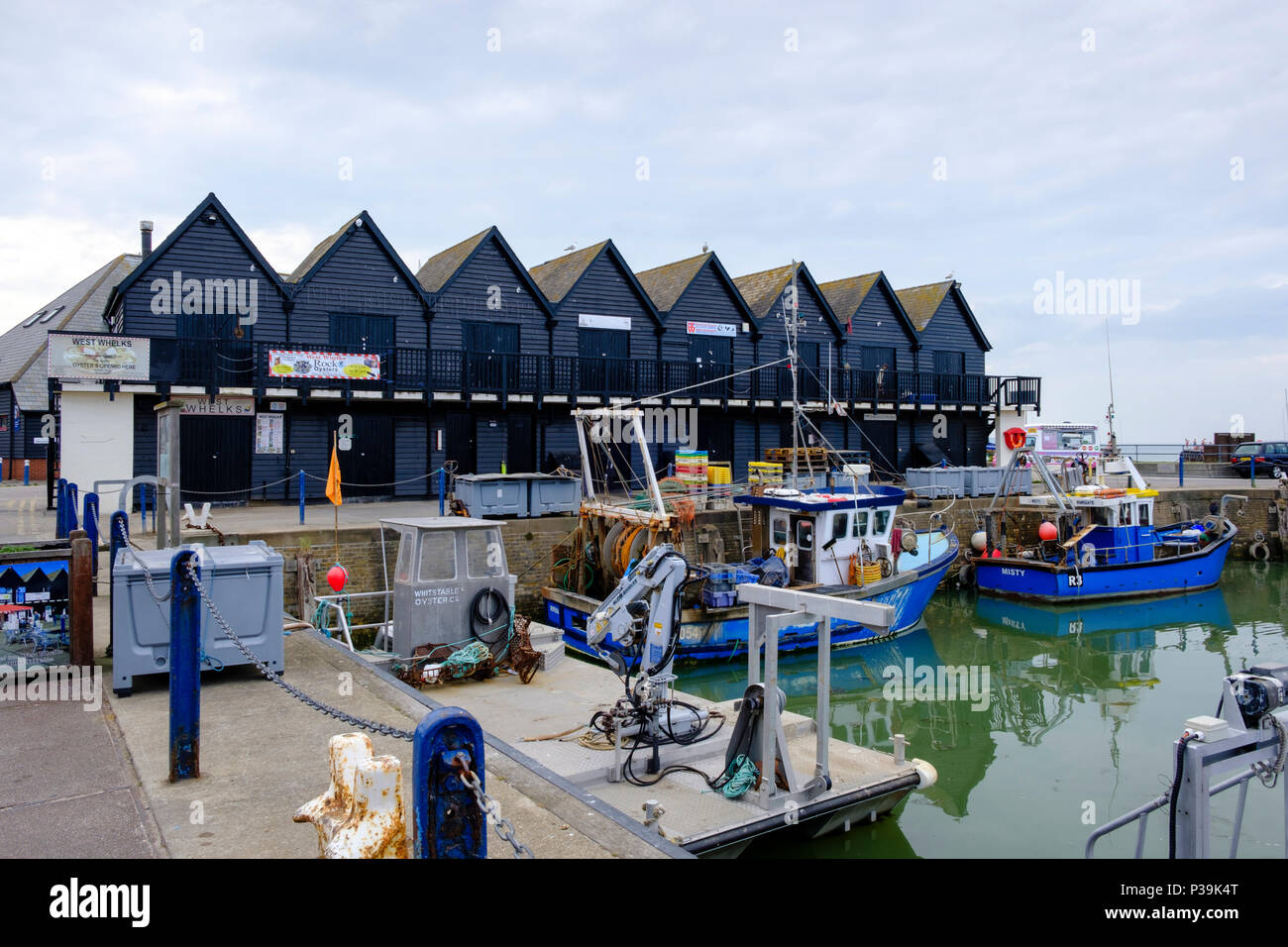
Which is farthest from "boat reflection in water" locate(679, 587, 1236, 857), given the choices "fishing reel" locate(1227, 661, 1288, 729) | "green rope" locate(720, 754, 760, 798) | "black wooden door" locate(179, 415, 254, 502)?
"black wooden door" locate(179, 415, 254, 502)

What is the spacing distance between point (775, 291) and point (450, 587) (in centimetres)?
2547

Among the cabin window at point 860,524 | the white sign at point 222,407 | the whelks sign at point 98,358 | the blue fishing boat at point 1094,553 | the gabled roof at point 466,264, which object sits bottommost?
the blue fishing boat at point 1094,553

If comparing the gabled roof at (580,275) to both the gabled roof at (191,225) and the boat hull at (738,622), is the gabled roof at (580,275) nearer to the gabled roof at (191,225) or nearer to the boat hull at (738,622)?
the gabled roof at (191,225)

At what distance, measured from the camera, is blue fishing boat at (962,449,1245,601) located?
2323 cm

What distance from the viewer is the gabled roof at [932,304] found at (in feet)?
125

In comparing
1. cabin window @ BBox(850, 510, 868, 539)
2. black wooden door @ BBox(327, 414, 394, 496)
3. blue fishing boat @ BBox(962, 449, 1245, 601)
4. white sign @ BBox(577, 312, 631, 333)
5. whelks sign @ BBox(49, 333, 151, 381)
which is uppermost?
white sign @ BBox(577, 312, 631, 333)

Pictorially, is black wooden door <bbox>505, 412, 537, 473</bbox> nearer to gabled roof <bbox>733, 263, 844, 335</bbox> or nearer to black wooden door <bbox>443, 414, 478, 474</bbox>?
black wooden door <bbox>443, 414, 478, 474</bbox>

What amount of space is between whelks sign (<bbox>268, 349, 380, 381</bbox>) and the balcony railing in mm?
180

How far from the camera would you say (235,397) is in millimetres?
24250

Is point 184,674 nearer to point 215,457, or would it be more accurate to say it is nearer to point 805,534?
point 805,534

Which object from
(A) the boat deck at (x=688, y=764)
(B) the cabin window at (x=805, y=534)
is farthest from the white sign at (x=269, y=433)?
(A) the boat deck at (x=688, y=764)

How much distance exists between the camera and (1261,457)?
42781 millimetres

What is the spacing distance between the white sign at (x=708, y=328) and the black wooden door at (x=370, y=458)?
36.6ft
